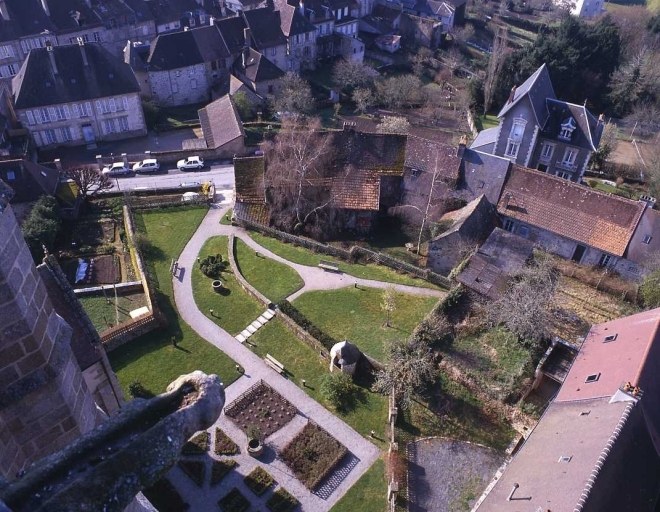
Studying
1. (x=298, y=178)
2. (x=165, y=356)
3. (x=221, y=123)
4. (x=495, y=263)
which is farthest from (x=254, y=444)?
(x=221, y=123)

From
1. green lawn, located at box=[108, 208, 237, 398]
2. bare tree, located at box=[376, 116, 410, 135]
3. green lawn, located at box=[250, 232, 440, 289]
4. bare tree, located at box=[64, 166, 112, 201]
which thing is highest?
bare tree, located at box=[376, 116, 410, 135]

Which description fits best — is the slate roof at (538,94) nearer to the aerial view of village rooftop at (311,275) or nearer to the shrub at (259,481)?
the aerial view of village rooftop at (311,275)

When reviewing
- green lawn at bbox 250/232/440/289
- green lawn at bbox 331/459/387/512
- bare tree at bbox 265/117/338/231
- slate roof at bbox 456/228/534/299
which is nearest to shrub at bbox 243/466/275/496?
green lawn at bbox 331/459/387/512

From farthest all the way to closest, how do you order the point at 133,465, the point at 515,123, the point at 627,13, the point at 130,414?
the point at 627,13 < the point at 515,123 < the point at 130,414 < the point at 133,465

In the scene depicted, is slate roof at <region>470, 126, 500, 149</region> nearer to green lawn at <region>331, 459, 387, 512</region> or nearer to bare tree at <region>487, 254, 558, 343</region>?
bare tree at <region>487, 254, 558, 343</region>

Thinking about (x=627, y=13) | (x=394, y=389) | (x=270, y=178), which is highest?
(x=627, y=13)

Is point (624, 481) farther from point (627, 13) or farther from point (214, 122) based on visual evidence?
point (627, 13)

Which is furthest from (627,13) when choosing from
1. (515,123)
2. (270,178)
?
(270,178)
